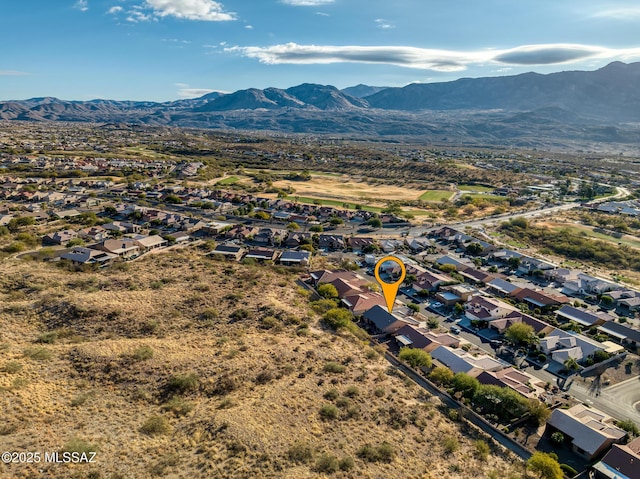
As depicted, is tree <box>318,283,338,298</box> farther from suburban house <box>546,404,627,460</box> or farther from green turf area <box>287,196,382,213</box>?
green turf area <box>287,196,382,213</box>

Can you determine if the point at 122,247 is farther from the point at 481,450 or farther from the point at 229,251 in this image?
the point at 481,450

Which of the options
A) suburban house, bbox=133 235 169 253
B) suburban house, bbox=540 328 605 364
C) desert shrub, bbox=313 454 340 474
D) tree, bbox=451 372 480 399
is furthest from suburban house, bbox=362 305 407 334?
suburban house, bbox=133 235 169 253

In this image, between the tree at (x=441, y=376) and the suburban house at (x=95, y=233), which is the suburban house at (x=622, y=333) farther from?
the suburban house at (x=95, y=233)

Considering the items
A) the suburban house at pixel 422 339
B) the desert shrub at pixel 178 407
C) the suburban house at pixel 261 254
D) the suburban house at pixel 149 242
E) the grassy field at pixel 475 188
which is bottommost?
the suburban house at pixel 422 339

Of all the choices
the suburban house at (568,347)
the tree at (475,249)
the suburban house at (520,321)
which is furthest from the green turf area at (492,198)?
the suburban house at (568,347)

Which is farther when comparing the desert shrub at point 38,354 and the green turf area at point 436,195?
the green turf area at point 436,195

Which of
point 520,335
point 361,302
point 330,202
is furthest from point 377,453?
point 330,202

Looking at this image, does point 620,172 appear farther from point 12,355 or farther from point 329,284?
point 12,355
